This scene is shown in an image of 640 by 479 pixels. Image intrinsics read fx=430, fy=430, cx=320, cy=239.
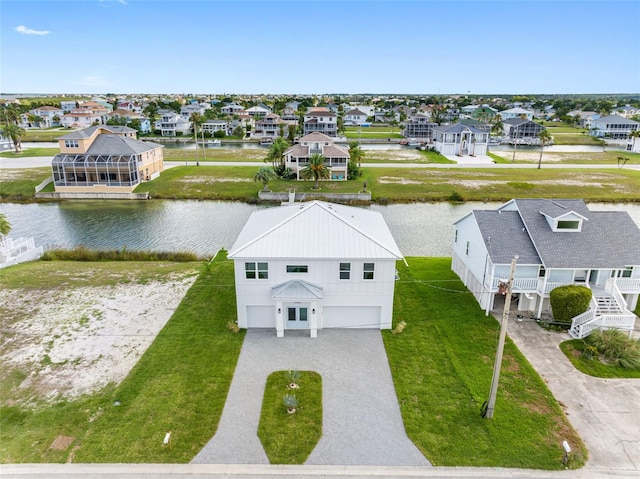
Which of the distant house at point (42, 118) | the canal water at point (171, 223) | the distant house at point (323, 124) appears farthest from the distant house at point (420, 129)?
the distant house at point (42, 118)

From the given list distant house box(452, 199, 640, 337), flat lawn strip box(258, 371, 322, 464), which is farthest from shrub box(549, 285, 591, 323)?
flat lawn strip box(258, 371, 322, 464)

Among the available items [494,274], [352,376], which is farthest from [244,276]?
[494,274]

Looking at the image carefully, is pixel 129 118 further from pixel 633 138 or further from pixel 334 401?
pixel 334 401

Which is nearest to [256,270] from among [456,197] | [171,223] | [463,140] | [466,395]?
[466,395]

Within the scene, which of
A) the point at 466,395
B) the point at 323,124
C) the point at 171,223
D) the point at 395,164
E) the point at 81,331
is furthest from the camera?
the point at 323,124

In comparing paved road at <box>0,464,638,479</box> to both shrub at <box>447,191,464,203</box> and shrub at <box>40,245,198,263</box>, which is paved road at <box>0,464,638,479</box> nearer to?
shrub at <box>40,245,198,263</box>

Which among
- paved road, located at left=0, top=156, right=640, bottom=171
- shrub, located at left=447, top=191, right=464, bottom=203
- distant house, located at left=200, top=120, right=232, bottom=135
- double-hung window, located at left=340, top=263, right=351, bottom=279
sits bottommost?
shrub, located at left=447, top=191, right=464, bottom=203
